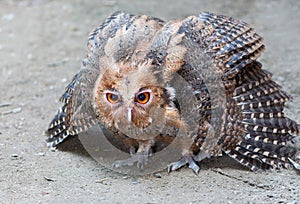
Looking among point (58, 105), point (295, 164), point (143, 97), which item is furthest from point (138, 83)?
point (58, 105)

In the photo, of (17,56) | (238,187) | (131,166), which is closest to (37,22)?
(17,56)

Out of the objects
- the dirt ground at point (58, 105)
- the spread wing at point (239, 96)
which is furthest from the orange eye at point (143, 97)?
the dirt ground at point (58, 105)

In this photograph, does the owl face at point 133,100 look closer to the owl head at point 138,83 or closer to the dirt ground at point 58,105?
the owl head at point 138,83

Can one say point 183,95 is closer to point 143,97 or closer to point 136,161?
point 143,97

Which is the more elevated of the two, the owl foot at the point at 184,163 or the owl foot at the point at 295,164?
the owl foot at the point at 295,164

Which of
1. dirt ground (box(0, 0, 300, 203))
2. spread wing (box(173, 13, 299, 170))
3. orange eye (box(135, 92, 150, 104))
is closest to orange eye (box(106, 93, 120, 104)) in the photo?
orange eye (box(135, 92, 150, 104))

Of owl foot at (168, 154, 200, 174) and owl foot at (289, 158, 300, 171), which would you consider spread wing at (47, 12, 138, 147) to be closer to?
owl foot at (168, 154, 200, 174)

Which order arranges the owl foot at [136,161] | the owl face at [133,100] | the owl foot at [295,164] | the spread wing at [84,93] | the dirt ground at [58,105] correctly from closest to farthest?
the owl face at [133,100] → the dirt ground at [58,105] → the spread wing at [84,93] → the owl foot at [295,164] → the owl foot at [136,161]

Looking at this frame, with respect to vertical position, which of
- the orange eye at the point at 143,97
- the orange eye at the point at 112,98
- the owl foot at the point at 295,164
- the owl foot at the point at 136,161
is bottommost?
the owl foot at the point at 136,161
